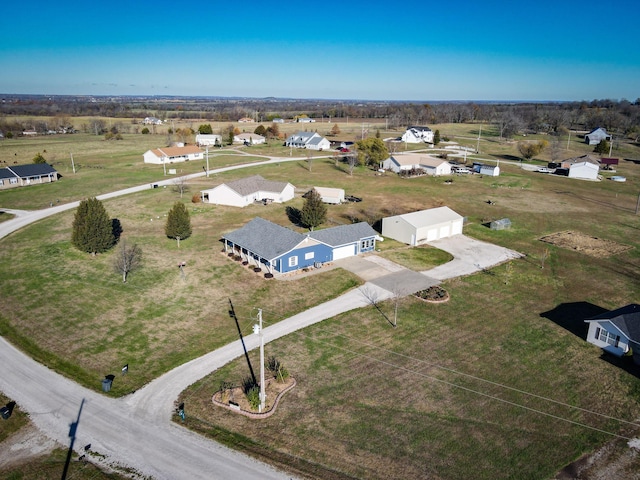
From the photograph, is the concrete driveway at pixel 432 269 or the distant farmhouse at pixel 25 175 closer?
the concrete driveway at pixel 432 269

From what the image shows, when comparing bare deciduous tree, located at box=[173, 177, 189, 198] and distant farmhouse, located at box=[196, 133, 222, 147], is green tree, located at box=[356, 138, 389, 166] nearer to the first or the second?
bare deciduous tree, located at box=[173, 177, 189, 198]

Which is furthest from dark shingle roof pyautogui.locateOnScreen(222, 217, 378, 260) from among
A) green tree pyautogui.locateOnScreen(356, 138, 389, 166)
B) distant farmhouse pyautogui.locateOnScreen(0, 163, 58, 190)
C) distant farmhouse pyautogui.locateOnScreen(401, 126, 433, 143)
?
distant farmhouse pyautogui.locateOnScreen(401, 126, 433, 143)

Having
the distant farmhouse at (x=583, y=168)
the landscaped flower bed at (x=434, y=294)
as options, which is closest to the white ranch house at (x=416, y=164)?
the distant farmhouse at (x=583, y=168)

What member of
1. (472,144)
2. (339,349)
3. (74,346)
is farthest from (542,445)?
(472,144)

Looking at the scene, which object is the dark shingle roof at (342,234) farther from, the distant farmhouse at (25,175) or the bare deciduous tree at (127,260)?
the distant farmhouse at (25,175)

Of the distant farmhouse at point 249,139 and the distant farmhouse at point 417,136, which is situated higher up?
the distant farmhouse at point 417,136

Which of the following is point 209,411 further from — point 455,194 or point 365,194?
point 455,194

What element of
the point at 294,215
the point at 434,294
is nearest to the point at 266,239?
the point at 294,215
